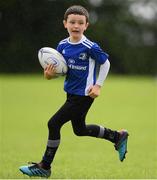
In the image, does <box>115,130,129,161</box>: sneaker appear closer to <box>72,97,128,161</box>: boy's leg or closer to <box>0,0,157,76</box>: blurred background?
<box>72,97,128,161</box>: boy's leg

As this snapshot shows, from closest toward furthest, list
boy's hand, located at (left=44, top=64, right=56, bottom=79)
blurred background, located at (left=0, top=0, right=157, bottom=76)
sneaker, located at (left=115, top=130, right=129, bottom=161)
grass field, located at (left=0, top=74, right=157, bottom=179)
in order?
boy's hand, located at (left=44, top=64, right=56, bottom=79), sneaker, located at (left=115, top=130, right=129, bottom=161), grass field, located at (left=0, top=74, right=157, bottom=179), blurred background, located at (left=0, top=0, right=157, bottom=76)

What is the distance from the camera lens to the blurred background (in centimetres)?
1866

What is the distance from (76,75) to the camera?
740cm

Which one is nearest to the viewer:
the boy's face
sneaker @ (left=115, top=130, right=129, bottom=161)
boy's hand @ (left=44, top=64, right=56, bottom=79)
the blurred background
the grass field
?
the boy's face

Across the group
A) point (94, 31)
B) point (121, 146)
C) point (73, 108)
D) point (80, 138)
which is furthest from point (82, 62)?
point (94, 31)

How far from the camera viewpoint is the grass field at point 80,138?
27.5 ft

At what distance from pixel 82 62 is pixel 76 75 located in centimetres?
17

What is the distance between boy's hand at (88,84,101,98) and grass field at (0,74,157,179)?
3.15 ft

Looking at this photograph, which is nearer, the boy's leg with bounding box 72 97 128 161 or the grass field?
the boy's leg with bounding box 72 97 128 161

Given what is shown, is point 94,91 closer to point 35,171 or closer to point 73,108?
point 73,108

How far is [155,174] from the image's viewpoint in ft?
26.2

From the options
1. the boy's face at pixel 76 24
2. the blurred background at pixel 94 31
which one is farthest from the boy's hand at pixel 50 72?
the blurred background at pixel 94 31

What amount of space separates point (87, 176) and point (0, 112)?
11.3 meters

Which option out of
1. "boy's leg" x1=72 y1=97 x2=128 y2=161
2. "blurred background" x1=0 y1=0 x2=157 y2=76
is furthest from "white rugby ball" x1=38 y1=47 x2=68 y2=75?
"blurred background" x1=0 y1=0 x2=157 y2=76
